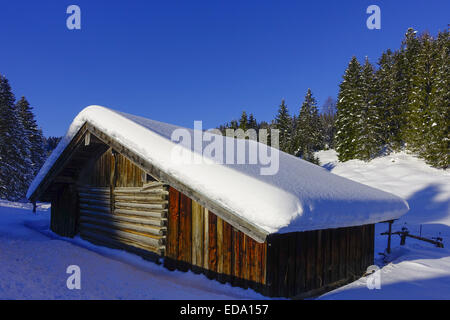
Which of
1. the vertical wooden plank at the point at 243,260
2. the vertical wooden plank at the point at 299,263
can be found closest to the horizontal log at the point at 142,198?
the vertical wooden plank at the point at 243,260

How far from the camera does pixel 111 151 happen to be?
31.5 ft

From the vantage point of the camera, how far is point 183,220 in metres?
7.09

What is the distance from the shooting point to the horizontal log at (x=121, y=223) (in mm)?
7836

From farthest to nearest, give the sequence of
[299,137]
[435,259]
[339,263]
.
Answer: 1. [299,137]
2. [435,259]
3. [339,263]

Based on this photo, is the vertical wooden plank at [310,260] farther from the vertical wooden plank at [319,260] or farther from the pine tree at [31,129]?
A: the pine tree at [31,129]

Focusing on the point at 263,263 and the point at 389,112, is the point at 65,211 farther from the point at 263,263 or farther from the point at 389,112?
the point at 389,112

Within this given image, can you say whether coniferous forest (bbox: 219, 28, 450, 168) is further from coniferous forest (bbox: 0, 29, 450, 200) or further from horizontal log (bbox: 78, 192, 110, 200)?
horizontal log (bbox: 78, 192, 110, 200)

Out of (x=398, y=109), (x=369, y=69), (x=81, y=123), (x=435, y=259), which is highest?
(x=369, y=69)

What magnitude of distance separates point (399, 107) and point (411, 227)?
23423 mm

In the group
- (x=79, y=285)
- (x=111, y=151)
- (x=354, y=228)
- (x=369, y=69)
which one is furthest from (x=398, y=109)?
(x=79, y=285)

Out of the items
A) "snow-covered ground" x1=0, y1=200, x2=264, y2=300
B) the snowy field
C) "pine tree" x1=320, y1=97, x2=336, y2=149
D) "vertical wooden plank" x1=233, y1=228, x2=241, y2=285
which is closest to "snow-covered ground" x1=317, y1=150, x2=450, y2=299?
the snowy field

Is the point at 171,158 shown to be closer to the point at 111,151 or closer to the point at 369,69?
the point at 111,151

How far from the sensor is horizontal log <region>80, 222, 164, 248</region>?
7775 millimetres
